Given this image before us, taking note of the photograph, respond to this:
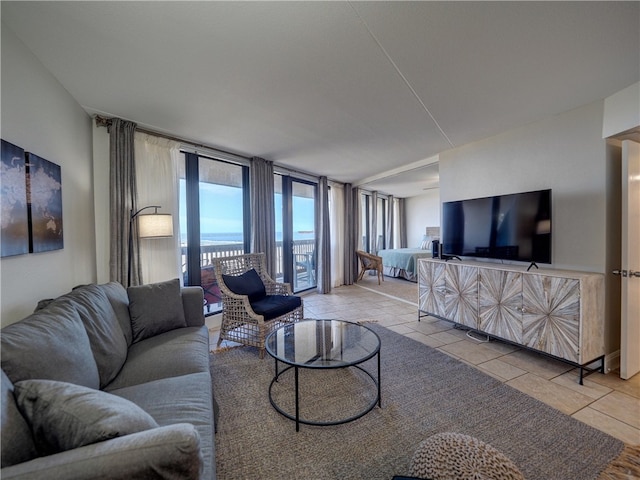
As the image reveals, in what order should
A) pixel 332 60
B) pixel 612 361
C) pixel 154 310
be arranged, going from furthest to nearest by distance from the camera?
pixel 612 361 → pixel 154 310 → pixel 332 60

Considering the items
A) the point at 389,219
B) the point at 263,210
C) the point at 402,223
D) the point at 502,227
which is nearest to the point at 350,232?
the point at 389,219

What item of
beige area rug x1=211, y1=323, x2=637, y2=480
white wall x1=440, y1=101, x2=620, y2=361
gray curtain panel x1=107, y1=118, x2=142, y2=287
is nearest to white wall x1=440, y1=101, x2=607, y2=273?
white wall x1=440, y1=101, x2=620, y2=361

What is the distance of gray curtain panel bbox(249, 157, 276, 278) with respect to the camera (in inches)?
155

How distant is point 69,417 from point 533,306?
3162 millimetres

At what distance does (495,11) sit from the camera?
4.58 feet

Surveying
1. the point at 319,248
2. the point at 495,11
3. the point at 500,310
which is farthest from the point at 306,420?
the point at 319,248

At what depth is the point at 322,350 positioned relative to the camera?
6.59ft

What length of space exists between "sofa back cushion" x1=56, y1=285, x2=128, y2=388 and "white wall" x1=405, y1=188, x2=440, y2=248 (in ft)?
24.0

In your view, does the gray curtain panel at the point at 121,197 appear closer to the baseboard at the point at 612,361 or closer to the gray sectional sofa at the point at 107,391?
the gray sectional sofa at the point at 107,391

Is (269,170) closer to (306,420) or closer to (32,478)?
(306,420)

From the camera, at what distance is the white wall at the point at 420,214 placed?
760cm

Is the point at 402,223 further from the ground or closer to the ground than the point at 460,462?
further from the ground

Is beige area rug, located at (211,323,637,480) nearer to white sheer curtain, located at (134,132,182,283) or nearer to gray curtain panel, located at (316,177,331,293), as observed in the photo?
white sheer curtain, located at (134,132,182,283)

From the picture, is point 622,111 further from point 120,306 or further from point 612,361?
point 120,306
